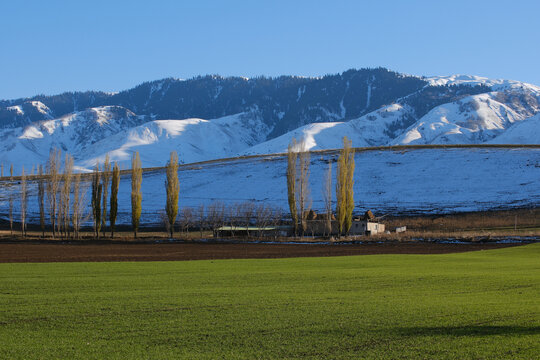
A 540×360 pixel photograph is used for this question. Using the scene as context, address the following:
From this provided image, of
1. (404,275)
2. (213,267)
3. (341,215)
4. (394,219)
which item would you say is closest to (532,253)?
(404,275)

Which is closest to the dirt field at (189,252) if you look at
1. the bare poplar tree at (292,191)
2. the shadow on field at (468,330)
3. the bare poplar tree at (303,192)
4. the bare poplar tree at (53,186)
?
the bare poplar tree at (303,192)

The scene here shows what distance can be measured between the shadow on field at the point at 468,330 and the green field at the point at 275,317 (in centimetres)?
2

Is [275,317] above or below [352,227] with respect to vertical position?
above

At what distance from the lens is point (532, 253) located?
156 feet

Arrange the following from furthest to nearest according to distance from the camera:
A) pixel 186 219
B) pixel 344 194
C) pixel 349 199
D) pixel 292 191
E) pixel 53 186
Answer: pixel 186 219 → pixel 53 186 → pixel 292 191 → pixel 349 199 → pixel 344 194

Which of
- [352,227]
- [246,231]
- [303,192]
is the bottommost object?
[246,231]

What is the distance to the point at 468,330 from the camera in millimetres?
14250

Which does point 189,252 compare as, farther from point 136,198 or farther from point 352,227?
point 352,227

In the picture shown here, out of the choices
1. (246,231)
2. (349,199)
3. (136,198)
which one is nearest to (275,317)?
(349,199)

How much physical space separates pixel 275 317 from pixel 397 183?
129m

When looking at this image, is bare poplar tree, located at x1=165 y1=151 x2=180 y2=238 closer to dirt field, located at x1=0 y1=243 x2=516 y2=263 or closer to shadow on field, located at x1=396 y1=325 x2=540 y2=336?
dirt field, located at x1=0 y1=243 x2=516 y2=263

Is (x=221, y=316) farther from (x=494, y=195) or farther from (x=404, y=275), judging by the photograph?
(x=494, y=195)

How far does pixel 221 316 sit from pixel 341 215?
2546 inches

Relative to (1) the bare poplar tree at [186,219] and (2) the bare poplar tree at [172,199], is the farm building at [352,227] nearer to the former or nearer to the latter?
(2) the bare poplar tree at [172,199]
